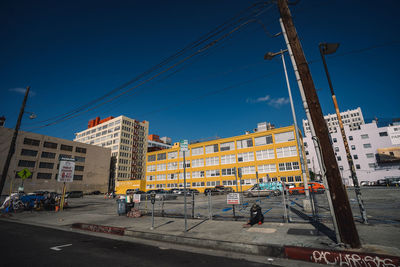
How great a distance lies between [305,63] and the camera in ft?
19.0

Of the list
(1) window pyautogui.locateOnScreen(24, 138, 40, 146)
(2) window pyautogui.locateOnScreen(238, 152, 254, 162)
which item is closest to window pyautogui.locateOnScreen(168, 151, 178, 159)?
→ (2) window pyautogui.locateOnScreen(238, 152, 254, 162)

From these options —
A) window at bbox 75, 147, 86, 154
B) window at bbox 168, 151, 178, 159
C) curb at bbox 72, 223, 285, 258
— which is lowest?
curb at bbox 72, 223, 285, 258

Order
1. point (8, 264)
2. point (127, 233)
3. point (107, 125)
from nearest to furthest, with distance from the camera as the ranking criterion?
point (8, 264), point (127, 233), point (107, 125)

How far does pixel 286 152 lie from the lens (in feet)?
137

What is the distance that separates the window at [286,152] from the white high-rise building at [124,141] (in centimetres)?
6550

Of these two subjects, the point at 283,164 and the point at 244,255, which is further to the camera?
the point at 283,164

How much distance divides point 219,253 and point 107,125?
317 ft

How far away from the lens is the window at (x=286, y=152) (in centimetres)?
4063

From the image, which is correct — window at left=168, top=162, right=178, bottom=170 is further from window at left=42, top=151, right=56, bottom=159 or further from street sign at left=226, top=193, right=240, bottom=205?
street sign at left=226, top=193, right=240, bottom=205

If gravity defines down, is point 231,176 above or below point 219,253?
above

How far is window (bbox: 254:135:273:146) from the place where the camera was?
44550mm

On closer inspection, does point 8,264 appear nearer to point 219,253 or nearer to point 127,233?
point 127,233

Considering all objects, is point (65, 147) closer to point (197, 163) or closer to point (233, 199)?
point (197, 163)

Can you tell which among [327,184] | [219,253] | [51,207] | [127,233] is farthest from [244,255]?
[51,207]
